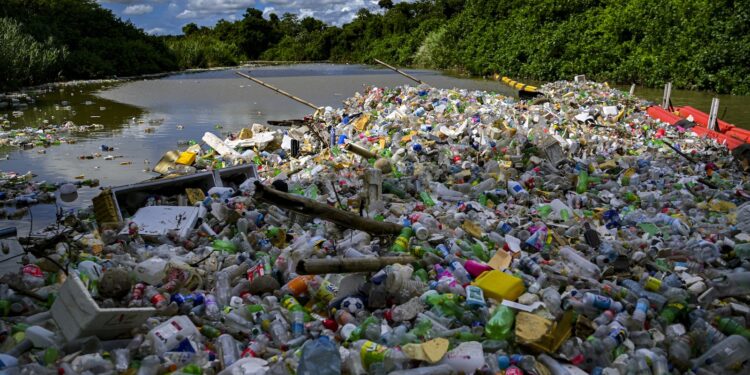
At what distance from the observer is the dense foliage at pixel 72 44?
18250 millimetres

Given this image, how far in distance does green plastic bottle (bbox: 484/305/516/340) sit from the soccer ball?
0.62m

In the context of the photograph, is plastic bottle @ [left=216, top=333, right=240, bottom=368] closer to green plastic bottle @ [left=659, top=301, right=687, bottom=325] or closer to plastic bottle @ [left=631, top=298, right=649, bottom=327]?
plastic bottle @ [left=631, top=298, right=649, bottom=327]

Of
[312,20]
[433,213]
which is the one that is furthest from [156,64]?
[312,20]

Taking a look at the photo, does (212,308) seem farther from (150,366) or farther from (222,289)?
(150,366)

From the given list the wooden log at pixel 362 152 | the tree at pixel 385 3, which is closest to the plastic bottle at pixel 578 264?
the wooden log at pixel 362 152

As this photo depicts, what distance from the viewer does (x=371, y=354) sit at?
2404mm

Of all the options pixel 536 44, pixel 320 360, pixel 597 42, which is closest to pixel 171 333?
pixel 320 360

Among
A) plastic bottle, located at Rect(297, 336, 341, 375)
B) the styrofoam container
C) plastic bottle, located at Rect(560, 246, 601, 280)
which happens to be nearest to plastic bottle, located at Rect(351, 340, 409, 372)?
plastic bottle, located at Rect(297, 336, 341, 375)

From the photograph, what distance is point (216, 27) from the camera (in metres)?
64.1

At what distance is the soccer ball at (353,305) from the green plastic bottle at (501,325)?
0.62 metres

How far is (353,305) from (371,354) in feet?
1.74

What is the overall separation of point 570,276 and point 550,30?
2458cm

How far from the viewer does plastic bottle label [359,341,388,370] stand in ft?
7.84

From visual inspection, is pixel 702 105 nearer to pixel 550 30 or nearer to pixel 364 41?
pixel 550 30
